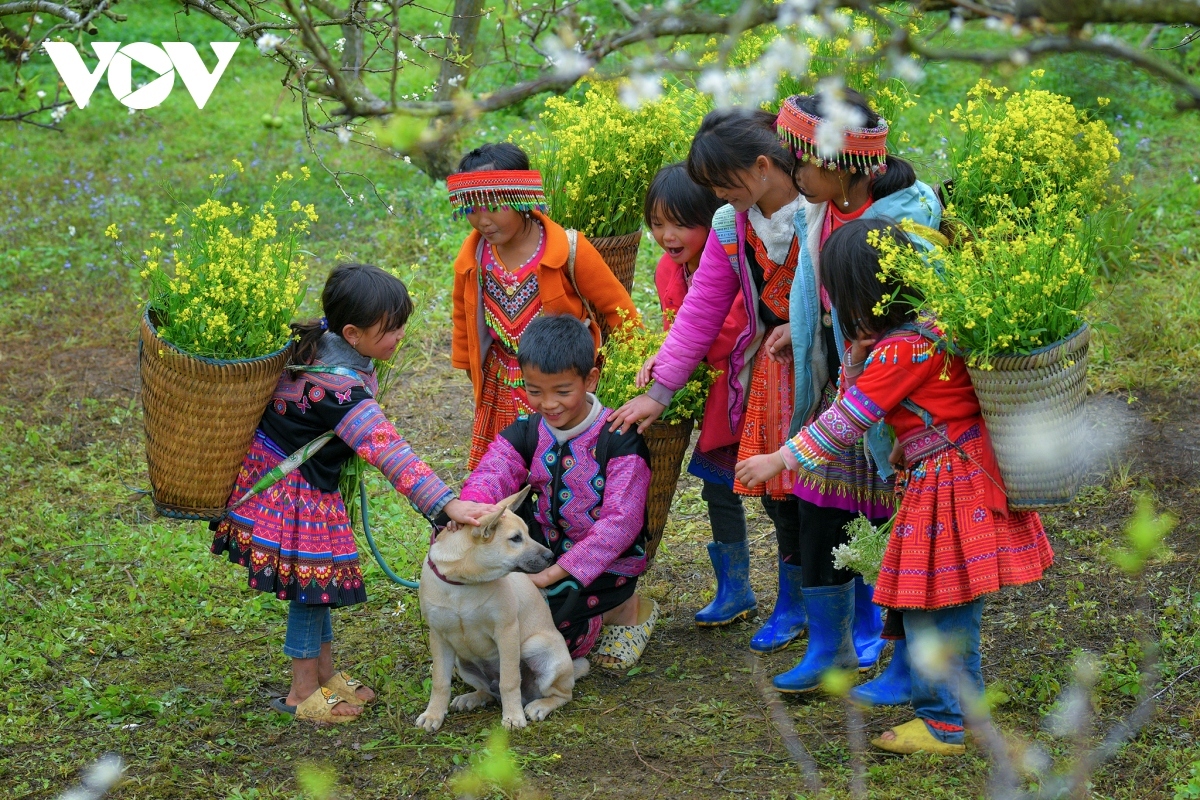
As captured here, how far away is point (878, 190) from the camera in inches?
139

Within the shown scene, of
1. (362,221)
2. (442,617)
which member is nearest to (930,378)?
(442,617)

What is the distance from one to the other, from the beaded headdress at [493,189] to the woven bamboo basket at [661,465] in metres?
0.89

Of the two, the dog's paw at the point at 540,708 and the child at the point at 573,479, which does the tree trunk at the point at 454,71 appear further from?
the dog's paw at the point at 540,708

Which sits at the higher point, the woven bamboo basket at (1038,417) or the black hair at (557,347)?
the woven bamboo basket at (1038,417)

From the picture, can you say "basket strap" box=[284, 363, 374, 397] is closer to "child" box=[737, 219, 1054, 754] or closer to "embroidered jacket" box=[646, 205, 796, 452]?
"embroidered jacket" box=[646, 205, 796, 452]

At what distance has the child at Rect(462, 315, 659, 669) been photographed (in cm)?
377

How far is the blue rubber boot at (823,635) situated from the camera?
12.3 feet

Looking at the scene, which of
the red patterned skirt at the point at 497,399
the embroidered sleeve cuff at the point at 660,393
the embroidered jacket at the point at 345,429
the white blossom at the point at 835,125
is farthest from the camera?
the red patterned skirt at the point at 497,399

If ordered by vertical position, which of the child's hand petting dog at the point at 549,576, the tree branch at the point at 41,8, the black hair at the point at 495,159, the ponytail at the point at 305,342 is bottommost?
the child's hand petting dog at the point at 549,576

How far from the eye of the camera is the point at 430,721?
3.74 meters

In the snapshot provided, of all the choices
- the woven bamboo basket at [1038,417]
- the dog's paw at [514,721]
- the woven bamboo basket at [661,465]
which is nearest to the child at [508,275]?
the woven bamboo basket at [661,465]

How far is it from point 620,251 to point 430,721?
6.17ft

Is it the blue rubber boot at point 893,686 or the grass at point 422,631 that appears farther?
the blue rubber boot at point 893,686

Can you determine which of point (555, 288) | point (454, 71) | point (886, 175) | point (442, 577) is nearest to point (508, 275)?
point (555, 288)
